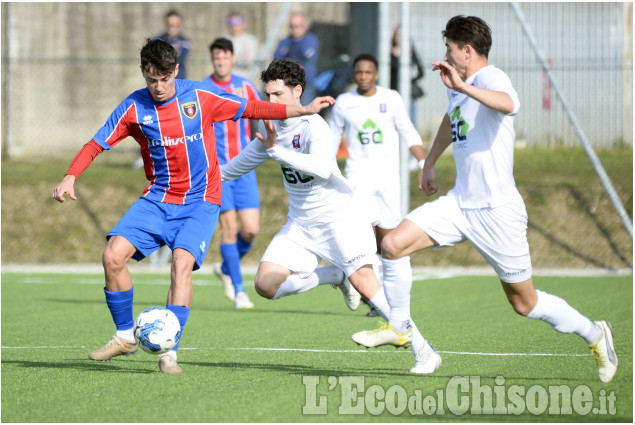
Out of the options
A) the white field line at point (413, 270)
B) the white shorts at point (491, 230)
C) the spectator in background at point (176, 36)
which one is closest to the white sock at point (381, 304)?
the white shorts at point (491, 230)

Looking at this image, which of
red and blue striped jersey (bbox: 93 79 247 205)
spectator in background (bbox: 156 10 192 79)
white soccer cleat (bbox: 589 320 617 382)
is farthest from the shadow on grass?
spectator in background (bbox: 156 10 192 79)

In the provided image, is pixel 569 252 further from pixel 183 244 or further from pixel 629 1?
pixel 183 244

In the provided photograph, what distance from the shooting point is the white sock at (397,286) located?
5.93m

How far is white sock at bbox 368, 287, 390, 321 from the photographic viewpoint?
6.27 m

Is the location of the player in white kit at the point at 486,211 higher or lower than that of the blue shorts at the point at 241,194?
higher

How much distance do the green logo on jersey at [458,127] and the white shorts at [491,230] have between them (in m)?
0.39

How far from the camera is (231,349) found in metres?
6.96

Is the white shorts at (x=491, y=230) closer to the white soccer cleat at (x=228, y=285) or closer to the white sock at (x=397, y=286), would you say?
the white sock at (x=397, y=286)

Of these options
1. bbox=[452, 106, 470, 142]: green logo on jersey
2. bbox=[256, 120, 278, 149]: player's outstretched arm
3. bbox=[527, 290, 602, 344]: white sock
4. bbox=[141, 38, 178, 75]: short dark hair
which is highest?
bbox=[141, 38, 178, 75]: short dark hair

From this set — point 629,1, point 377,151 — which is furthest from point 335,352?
point 629,1

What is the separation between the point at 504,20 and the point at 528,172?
240 cm

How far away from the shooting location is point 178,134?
6.32 meters

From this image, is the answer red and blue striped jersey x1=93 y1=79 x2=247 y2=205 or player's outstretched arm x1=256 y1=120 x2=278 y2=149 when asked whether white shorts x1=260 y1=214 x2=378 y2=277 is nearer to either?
red and blue striped jersey x1=93 y1=79 x2=247 y2=205

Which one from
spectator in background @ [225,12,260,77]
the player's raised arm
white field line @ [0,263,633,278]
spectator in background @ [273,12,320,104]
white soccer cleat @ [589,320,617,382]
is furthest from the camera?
spectator in background @ [225,12,260,77]
